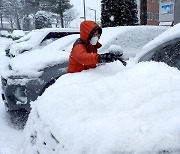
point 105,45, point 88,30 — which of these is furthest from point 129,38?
point 88,30

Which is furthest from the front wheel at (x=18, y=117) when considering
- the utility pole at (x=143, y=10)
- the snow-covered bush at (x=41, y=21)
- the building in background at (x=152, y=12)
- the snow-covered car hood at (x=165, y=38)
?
the building in background at (x=152, y=12)

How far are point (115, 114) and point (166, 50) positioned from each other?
4.70ft

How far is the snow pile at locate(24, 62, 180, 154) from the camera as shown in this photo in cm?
171

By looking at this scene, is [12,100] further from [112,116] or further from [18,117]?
[112,116]

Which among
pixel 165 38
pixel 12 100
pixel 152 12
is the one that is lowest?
pixel 152 12

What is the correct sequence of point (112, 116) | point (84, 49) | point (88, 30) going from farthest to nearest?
point (88, 30) < point (84, 49) < point (112, 116)

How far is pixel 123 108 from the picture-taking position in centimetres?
201

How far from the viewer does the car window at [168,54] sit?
2.92 m

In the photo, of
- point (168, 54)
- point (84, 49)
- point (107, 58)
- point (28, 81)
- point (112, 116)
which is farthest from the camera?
point (28, 81)

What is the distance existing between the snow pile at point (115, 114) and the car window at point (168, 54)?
1.23 ft

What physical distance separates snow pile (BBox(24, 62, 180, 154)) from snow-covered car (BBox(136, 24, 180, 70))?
0.40 meters

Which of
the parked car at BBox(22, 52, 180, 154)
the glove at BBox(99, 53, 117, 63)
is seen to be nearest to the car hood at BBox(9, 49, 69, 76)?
the glove at BBox(99, 53, 117, 63)

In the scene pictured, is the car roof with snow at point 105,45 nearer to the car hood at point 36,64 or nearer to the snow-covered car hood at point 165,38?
the car hood at point 36,64

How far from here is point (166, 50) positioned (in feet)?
10.3
